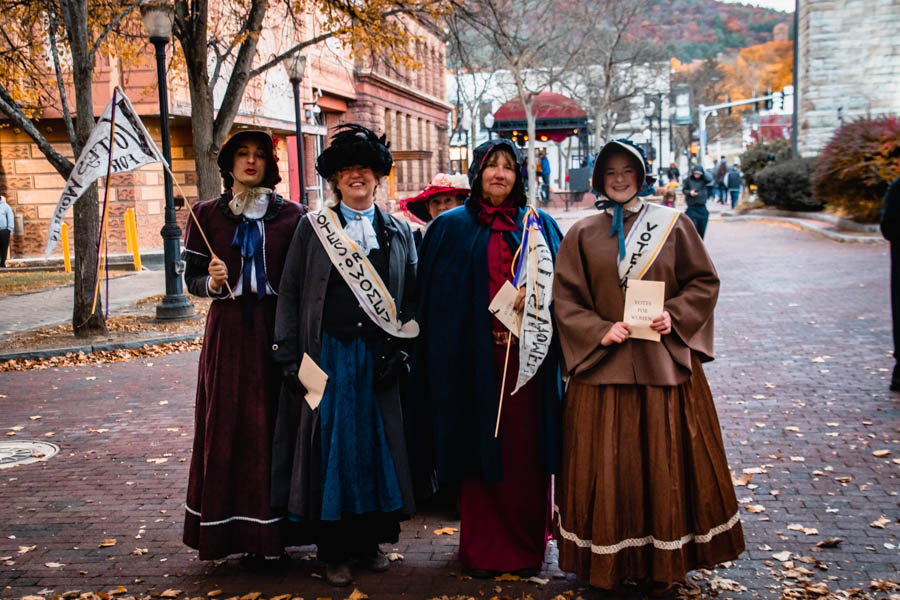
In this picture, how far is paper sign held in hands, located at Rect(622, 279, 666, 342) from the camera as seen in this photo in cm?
395

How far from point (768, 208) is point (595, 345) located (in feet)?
100

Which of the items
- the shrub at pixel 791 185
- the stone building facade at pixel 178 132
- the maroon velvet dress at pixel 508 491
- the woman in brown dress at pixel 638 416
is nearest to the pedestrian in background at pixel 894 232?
the woman in brown dress at pixel 638 416

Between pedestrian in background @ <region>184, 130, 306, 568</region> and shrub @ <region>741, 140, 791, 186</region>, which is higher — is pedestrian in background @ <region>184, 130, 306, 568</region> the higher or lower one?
the lower one

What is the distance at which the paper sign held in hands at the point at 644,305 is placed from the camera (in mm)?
3949

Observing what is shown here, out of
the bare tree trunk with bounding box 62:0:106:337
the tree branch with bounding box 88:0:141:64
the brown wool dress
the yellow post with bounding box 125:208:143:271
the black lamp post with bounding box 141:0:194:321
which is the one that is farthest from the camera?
the yellow post with bounding box 125:208:143:271

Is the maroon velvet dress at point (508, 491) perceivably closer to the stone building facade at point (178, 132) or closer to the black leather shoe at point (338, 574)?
the black leather shoe at point (338, 574)

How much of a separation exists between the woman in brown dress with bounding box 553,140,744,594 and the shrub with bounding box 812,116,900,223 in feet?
61.8

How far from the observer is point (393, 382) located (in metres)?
4.30

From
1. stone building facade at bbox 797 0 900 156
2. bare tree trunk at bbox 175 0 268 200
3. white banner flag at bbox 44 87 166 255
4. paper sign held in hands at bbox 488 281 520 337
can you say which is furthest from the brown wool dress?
stone building facade at bbox 797 0 900 156

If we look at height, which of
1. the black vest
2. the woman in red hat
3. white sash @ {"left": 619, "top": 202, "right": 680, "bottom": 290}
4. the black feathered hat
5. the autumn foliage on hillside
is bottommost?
the black vest

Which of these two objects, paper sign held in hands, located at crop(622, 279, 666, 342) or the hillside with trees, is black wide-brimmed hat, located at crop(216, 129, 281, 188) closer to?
paper sign held in hands, located at crop(622, 279, 666, 342)

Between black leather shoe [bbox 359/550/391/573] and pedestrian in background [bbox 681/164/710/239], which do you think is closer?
black leather shoe [bbox 359/550/391/573]

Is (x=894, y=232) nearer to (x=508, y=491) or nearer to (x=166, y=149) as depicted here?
(x=508, y=491)

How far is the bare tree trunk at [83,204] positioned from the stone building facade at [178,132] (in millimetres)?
4811
